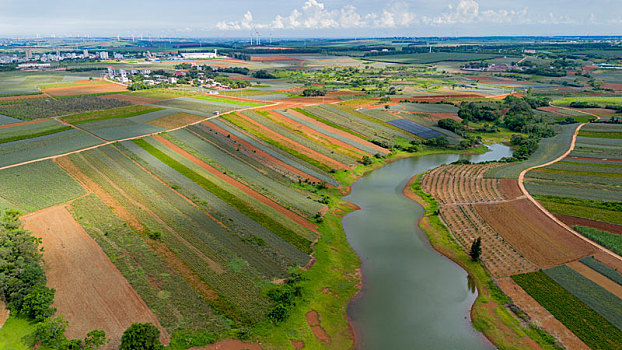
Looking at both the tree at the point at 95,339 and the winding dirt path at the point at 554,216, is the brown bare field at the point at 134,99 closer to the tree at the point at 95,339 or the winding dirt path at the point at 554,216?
the tree at the point at 95,339

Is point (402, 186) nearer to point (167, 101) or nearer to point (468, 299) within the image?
point (468, 299)

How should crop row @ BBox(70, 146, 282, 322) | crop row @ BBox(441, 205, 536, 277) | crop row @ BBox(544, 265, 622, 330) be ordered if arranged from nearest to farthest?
crop row @ BBox(544, 265, 622, 330)
crop row @ BBox(70, 146, 282, 322)
crop row @ BBox(441, 205, 536, 277)

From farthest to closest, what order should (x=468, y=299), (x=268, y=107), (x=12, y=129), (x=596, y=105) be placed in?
(x=596, y=105) → (x=268, y=107) → (x=12, y=129) → (x=468, y=299)

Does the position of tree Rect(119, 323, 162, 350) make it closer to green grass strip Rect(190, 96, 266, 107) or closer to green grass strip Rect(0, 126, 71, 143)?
green grass strip Rect(0, 126, 71, 143)

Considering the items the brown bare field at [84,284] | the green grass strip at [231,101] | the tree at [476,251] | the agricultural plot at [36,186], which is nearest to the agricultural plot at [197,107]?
the green grass strip at [231,101]

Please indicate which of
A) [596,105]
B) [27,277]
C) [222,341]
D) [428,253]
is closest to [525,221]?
[428,253]

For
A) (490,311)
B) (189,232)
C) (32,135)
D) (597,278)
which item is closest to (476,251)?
(490,311)

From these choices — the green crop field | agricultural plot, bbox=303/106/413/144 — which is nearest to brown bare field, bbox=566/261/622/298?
the green crop field
